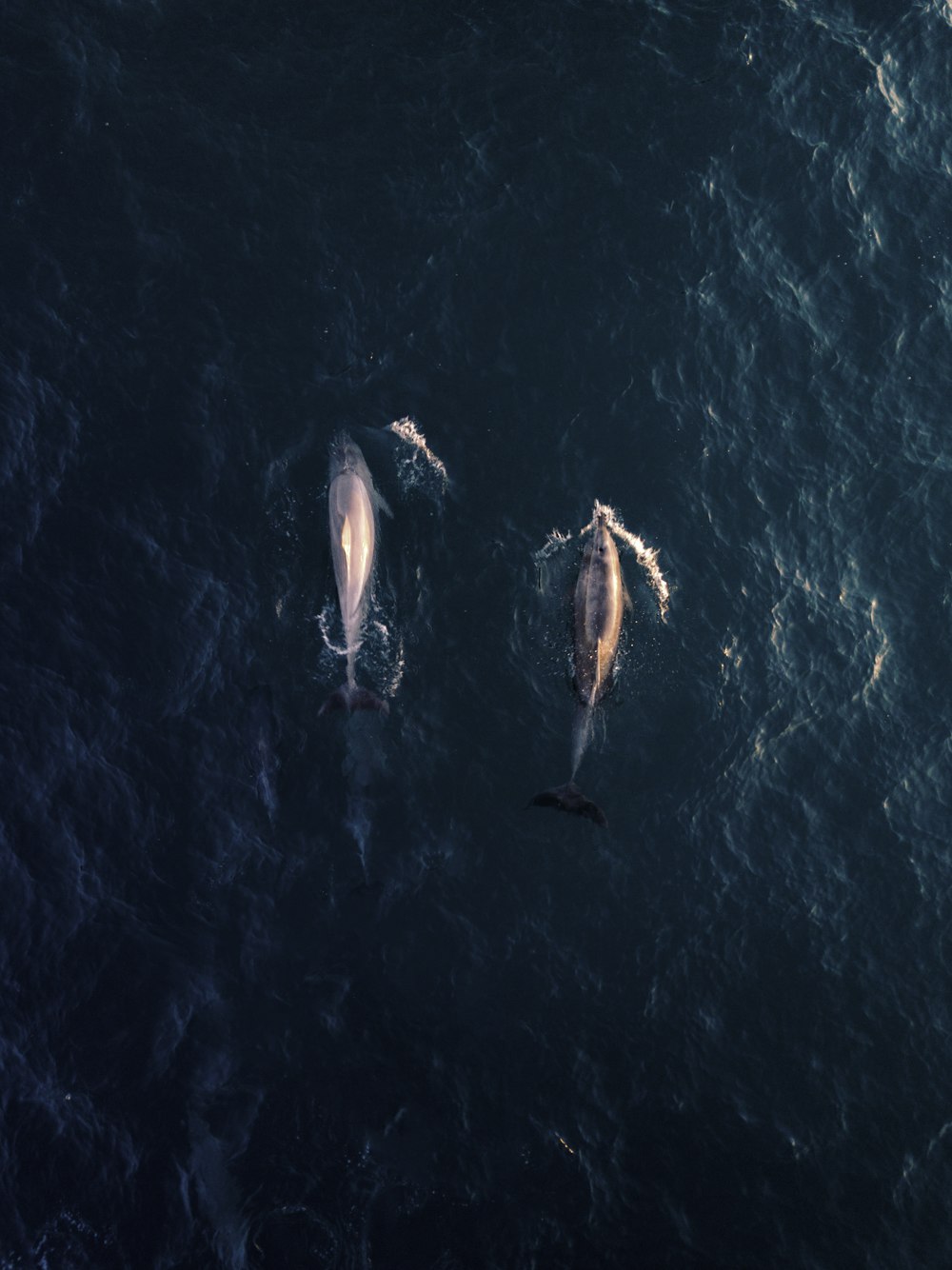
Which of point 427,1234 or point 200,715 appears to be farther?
point 200,715

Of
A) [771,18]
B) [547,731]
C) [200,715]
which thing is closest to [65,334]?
[200,715]

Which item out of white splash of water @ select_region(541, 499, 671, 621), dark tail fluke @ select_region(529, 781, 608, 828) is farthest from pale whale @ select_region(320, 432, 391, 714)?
dark tail fluke @ select_region(529, 781, 608, 828)

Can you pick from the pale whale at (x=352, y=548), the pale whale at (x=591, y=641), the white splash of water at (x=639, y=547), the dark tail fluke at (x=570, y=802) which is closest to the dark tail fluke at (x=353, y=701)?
the pale whale at (x=352, y=548)

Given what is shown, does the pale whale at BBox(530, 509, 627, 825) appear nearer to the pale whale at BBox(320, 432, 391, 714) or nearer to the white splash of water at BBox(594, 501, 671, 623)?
the white splash of water at BBox(594, 501, 671, 623)

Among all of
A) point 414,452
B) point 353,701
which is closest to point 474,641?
point 353,701

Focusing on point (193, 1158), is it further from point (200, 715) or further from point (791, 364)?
point (791, 364)

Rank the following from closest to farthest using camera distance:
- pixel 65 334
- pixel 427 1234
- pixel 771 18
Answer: pixel 427 1234 → pixel 65 334 → pixel 771 18

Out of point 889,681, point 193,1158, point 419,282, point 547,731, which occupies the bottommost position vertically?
point 193,1158
